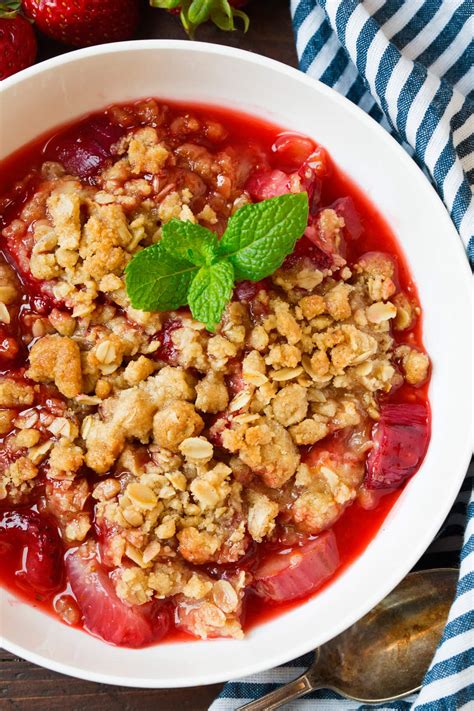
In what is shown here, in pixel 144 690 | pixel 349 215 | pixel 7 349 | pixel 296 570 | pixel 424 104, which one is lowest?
pixel 144 690

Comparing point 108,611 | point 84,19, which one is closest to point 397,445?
point 108,611

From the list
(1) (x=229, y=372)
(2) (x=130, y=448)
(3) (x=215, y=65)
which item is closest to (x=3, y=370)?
(2) (x=130, y=448)

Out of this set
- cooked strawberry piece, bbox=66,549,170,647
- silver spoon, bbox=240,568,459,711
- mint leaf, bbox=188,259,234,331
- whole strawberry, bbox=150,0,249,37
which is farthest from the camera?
silver spoon, bbox=240,568,459,711

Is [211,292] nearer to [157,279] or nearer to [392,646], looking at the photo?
[157,279]

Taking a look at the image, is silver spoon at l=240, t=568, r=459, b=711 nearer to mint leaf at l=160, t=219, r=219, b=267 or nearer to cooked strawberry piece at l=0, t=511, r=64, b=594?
cooked strawberry piece at l=0, t=511, r=64, b=594

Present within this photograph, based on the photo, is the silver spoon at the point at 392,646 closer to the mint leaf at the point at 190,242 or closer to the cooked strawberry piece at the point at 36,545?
the cooked strawberry piece at the point at 36,545

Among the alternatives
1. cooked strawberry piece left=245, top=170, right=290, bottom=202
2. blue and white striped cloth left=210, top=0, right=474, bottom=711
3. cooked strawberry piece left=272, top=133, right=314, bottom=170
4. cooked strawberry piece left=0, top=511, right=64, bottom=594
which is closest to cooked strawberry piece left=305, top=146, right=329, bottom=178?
cooked strawberry piece left=272, top=133, right=314, bottom=170

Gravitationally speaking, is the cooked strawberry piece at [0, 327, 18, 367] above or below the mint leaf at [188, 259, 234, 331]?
below
